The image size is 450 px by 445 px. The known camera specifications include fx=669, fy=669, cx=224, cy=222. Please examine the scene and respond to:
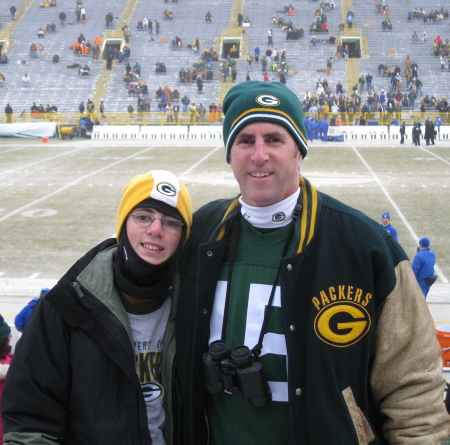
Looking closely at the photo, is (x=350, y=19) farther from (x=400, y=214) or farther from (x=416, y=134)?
(x=400, y=214)

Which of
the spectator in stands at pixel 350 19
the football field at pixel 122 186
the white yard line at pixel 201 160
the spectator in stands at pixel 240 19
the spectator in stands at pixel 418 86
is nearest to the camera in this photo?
the football field at pixel 122 186

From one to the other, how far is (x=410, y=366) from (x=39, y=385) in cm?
117

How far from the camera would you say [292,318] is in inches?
82.5

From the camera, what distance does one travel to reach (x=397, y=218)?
13883 mm

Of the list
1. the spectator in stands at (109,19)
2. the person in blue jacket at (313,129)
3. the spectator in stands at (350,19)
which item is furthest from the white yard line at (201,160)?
the spectator in stands at (109,19)

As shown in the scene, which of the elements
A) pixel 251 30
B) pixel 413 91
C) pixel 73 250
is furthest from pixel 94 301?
pixel 251 30

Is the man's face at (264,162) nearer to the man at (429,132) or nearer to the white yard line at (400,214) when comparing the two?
the white yard line at (400,214)

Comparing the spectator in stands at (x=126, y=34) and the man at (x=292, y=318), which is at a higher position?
the spectator in stands at (x=126, y=34)

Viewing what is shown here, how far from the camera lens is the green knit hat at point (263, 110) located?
2189 millimetres

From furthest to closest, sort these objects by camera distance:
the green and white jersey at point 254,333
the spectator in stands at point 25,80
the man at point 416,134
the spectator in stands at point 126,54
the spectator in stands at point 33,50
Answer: the spectator in stands at point 33,50
the spectator in stands at point 126,54
the spectator in stands at point 25,80
the man at point 416,134
the green and white jersey at point 254,333

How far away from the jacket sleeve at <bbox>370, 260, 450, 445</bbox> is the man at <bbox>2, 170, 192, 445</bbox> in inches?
29.2

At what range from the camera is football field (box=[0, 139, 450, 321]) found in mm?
11234

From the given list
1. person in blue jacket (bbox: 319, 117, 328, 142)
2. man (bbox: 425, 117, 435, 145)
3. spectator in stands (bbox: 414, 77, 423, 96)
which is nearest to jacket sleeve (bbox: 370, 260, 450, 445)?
man (bbox: 425, 117, 435, 145)

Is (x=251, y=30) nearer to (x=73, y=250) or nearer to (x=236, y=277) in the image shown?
(x=73, y=250)
